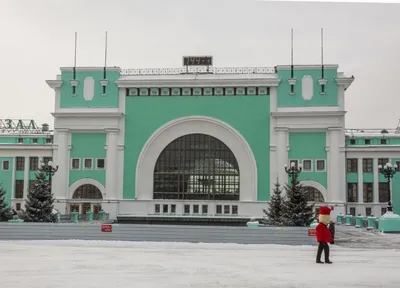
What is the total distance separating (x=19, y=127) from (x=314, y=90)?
2571 centimetres

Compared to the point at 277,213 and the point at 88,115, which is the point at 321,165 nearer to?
the point at 277,213

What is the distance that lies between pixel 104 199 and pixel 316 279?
29006 mm

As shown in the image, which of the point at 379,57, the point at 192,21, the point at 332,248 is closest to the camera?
the point at 332,248

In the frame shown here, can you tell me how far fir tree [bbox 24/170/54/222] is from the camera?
2367 centimetres

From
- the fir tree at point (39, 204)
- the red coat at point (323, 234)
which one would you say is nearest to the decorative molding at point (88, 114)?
the fir tree at point (39, 204)

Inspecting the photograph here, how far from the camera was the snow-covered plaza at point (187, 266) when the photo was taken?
34.3 ft

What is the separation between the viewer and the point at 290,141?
125 ft

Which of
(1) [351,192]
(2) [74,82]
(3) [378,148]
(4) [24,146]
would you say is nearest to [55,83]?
(2) [74,82]

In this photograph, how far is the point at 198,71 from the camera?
132ft

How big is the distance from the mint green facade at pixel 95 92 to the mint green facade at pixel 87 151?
92.0 inches

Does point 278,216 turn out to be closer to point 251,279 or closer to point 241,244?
point 241,244

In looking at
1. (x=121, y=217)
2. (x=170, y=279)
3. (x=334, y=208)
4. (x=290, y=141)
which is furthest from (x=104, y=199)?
(x=170, y=279)

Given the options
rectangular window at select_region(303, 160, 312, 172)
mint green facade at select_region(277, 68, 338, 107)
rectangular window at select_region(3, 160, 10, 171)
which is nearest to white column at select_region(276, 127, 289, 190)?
rectangular window at select_region(303, 160, 312, 172)

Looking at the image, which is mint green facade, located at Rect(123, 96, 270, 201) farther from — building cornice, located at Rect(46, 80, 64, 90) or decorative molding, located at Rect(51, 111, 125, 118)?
building cornice, located at Rect(46, 80, 64, 90)
